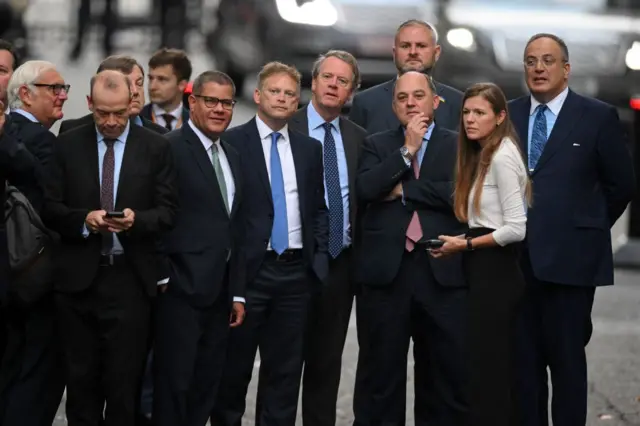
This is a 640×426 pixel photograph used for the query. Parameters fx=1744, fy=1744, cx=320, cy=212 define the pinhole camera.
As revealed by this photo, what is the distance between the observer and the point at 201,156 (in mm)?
8375

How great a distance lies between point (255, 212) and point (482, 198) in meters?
1.12

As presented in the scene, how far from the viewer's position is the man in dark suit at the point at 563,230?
29.1ft

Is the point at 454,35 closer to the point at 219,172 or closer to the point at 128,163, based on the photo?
the point at 219,172

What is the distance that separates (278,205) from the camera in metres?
8.65

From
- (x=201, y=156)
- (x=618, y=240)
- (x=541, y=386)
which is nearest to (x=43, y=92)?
(x=201, y=156)

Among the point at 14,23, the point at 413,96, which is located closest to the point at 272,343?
the point at 413,96

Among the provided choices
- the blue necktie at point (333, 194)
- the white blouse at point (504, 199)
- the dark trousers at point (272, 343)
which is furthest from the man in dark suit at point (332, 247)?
the white blouse at point (504, 199)

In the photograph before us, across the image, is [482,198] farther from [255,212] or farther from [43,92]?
[43,92]

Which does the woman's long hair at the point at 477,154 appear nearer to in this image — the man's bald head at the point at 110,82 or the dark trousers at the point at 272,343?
the dark trousers at the point at 272,343

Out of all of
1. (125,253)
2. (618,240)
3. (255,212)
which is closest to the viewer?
(125,253)

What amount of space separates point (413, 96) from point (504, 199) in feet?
2.41

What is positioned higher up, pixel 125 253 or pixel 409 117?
pixel 409 117

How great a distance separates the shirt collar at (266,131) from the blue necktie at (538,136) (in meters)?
1.28

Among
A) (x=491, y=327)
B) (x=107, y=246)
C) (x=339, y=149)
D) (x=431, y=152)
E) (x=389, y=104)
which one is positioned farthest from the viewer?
(x=389, y=104)
